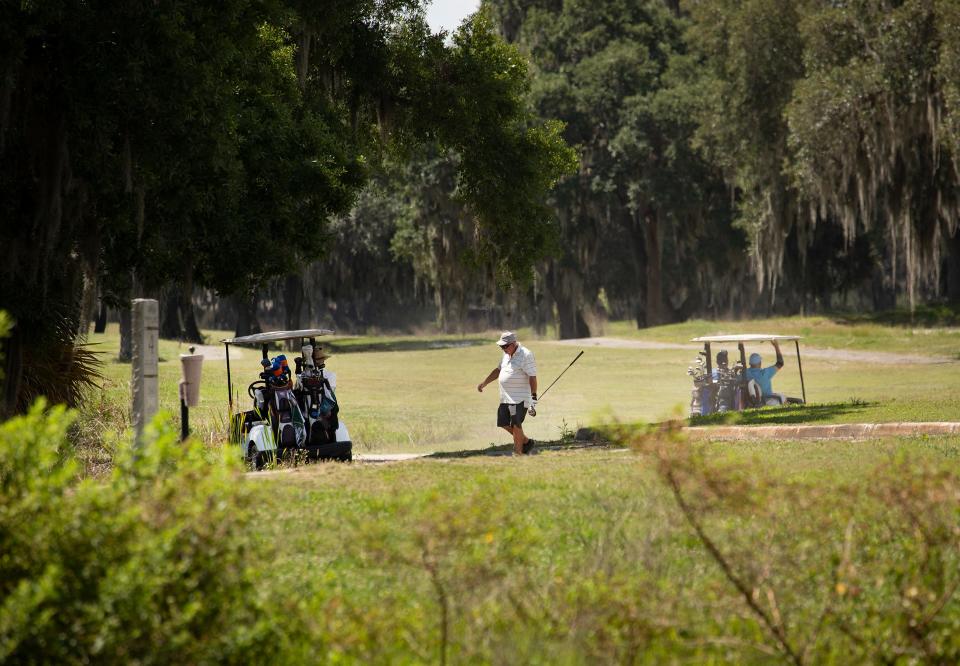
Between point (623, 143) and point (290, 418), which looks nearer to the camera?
point (290, 418)

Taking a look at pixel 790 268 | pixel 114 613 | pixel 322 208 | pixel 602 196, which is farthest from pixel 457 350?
pixel 114 613

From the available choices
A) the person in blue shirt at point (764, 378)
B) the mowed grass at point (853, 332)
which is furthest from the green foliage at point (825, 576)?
the mowed grass at point (853, 332)

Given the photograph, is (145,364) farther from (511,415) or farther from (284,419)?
(511,415)

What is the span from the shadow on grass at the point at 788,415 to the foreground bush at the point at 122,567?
12329 mm

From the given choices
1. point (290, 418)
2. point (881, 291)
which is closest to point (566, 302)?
point (881, 291)

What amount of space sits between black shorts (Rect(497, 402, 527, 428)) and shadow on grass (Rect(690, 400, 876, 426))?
2.90m

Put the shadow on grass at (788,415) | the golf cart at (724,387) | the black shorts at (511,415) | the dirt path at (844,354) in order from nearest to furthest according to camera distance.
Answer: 1. the black shorts at (511,415)
2. the shadow on grass at (788,415)
3. the golf cart at (724,387)
4. the dirt path at (844,354)

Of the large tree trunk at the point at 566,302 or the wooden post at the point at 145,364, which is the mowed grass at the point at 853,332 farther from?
the wooden post at the point at 145,364

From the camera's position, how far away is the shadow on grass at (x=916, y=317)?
41.2 meters

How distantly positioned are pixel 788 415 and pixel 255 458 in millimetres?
7939

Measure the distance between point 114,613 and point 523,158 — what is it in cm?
1702

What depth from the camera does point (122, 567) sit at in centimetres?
543

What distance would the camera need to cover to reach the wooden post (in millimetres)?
11805

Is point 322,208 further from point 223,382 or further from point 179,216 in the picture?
point 223,382
